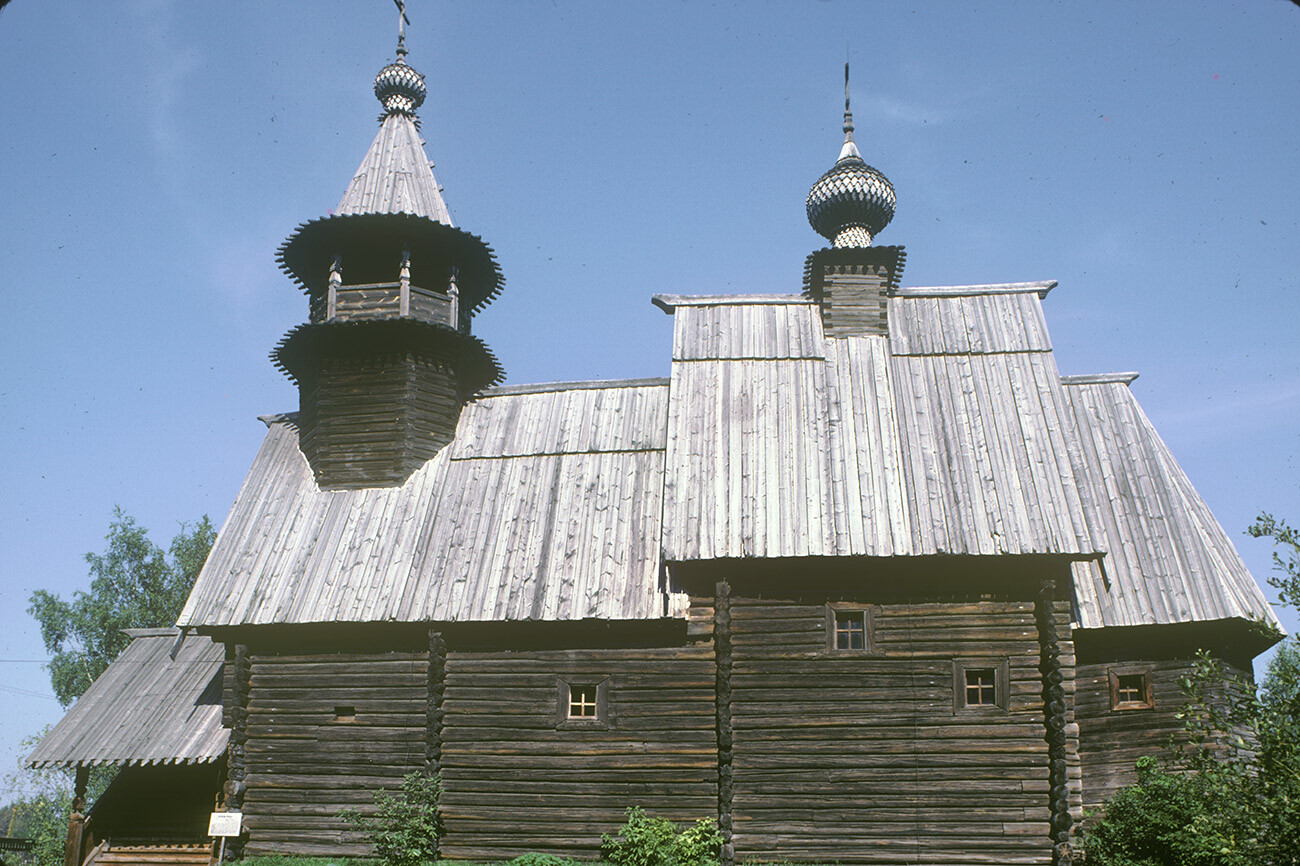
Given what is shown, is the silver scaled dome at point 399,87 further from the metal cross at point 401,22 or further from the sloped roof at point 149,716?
the sloped roof at point 149,716

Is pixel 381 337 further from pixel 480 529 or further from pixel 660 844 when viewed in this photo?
pixel 660 844

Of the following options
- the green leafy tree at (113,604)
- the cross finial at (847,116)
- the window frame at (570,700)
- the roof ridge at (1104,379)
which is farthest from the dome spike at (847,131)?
the green leafy tree at (113,604)

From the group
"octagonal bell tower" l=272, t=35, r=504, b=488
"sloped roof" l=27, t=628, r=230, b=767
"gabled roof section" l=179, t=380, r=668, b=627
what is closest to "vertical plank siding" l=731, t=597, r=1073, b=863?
"gabled roof section" l=179, t=380, r=668, b=627

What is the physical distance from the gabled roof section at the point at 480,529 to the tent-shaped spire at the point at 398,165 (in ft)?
14.9

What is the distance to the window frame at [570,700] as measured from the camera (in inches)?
639

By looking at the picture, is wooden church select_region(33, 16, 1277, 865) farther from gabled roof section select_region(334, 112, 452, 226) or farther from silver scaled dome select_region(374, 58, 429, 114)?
silver scaled dome select_region(374, 58, 429, 114)

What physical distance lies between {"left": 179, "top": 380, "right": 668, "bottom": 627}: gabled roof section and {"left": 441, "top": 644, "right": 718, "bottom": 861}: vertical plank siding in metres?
0.92

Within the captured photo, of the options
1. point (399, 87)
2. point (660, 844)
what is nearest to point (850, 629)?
point (660, 844)

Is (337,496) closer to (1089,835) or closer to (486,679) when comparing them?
(486,679)

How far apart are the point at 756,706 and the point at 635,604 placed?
2.44 metres

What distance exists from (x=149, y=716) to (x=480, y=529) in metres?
7.07

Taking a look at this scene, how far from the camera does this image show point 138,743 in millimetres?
18062

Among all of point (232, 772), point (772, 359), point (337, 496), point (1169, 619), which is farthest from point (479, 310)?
point (1169, 619)

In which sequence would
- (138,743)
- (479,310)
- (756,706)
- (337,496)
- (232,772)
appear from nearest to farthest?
(756,706) → (232,772) → (138,743) → (337,496) → (479,310)
